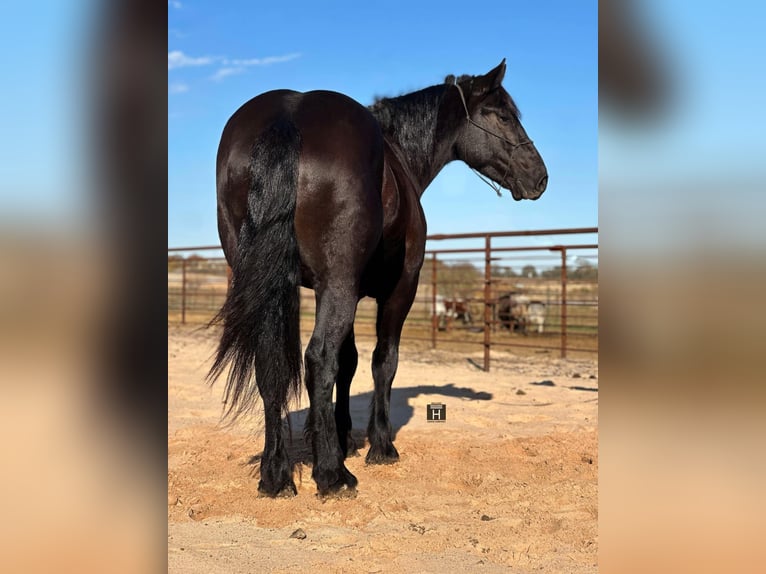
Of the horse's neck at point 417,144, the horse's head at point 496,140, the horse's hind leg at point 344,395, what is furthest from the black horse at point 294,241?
the horse's head at point 496,140

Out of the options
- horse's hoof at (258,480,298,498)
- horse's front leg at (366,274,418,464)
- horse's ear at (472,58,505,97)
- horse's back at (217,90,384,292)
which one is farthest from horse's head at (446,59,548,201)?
horse's hoof at (258,480,298,498)

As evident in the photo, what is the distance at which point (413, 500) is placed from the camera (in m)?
2.96

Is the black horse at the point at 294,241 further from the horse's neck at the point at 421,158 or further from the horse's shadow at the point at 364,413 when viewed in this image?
the horse's neck at the point at 421,158

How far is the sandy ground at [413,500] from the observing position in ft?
7.06

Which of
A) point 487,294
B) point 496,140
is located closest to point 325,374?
point 496,140

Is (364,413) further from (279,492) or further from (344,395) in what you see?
(279,492)

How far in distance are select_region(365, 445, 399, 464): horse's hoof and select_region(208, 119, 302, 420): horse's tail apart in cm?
105

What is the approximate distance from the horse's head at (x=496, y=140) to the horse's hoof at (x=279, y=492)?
264cm

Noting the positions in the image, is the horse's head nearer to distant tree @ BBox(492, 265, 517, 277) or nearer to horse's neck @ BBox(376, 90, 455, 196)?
horse's neck @ BBox(376, 90, 455, 196)

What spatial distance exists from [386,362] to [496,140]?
180 centimetres

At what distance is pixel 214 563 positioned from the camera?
205 cm
